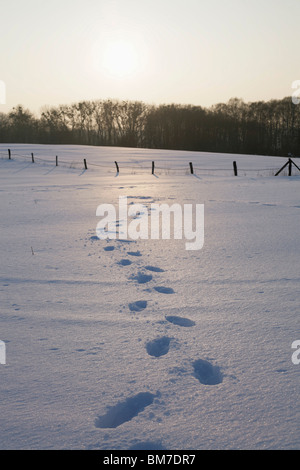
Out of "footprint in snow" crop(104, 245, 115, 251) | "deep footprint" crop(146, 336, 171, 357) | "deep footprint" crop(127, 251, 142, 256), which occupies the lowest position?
"deep footprint" crop(146, 336, 171, 357)

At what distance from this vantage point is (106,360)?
2379 mm

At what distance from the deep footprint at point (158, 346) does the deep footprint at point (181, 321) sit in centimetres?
26

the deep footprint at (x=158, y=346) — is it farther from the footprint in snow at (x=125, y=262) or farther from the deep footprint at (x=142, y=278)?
the footprint in snow at (x=125, y=262)

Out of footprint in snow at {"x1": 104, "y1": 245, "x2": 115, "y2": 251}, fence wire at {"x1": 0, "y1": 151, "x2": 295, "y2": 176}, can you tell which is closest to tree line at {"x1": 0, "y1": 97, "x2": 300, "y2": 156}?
fence wire at {"x1": 0, "y1": 151, "x2": 295, "y2": 176}

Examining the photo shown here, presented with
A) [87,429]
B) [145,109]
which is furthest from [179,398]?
[145,109]

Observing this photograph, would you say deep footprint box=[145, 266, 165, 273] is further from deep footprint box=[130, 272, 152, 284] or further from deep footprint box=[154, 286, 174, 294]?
deep footprint box=[154, 286, 174, 294]

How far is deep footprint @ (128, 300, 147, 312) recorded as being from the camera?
124 inches

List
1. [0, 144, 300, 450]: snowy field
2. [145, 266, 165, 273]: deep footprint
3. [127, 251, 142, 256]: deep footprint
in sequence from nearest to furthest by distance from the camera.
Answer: [0, 144, 300, 450]: snowy field < [145, 266, 165, 273]: deep footprint < [127, 251, 142, 256]: deep footprint

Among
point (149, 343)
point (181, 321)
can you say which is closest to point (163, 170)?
point (181, 321)

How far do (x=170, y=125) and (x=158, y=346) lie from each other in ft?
224

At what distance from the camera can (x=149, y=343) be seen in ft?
8.52

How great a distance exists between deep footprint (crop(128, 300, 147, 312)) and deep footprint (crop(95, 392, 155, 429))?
1138 mm

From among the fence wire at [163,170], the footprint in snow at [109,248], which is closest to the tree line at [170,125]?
the fence wire at [163,170]

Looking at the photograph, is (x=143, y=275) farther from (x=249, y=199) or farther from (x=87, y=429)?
(x=249, y=199)
